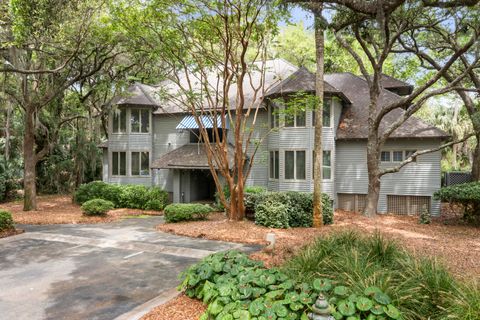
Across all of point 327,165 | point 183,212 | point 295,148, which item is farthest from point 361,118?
point 183,212

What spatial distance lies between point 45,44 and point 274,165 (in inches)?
529

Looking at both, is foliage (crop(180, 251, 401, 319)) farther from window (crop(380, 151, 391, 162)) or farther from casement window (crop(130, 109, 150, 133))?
casement window (crop(130, 109, 150, 133))

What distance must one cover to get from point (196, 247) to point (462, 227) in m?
12.1

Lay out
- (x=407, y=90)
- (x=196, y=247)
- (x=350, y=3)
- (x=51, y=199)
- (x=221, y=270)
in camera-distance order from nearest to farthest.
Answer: (x=221, y=270), (x=350, y=3), (x=196, y=247), (x=407, y=90), (x=51, y=199)

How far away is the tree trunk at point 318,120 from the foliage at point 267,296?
8.17 metres

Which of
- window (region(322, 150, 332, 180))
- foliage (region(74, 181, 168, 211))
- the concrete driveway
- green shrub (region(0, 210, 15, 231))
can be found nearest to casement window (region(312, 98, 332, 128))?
window (region(322, 150, 332, 180))

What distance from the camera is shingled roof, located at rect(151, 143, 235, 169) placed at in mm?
19016

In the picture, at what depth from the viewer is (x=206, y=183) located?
23.8 m

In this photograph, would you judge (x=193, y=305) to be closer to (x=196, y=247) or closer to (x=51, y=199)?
(x=196, y=247)

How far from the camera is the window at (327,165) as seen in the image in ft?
60.6

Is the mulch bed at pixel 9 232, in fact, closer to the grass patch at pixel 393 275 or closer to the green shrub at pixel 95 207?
the green shrub at pixel 95 207

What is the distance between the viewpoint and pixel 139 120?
72.1 ft

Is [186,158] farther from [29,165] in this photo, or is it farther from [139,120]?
[29,165]

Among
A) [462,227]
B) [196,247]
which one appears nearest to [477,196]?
[462,227]
